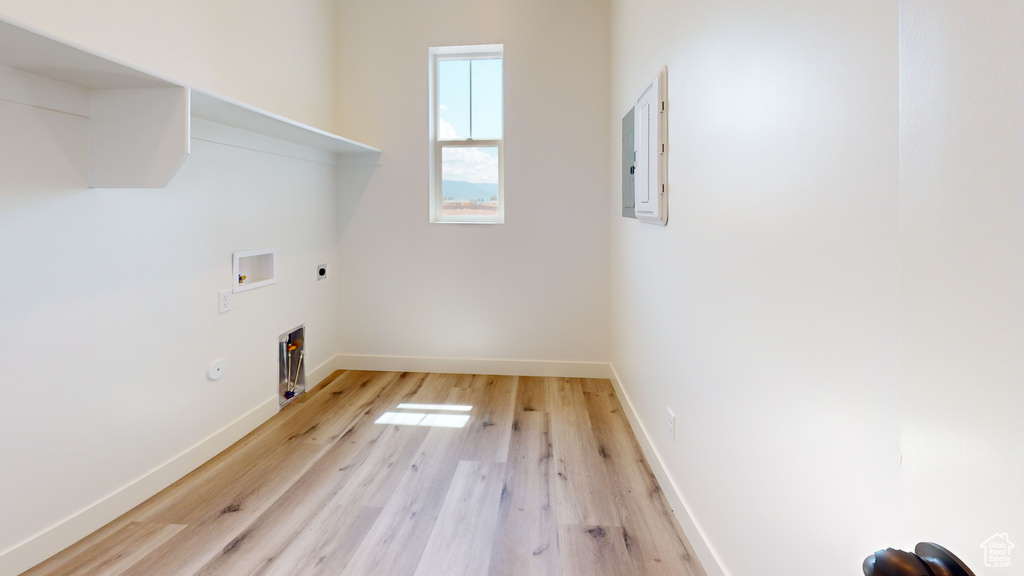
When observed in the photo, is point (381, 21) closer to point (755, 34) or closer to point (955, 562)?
point (755, 34)

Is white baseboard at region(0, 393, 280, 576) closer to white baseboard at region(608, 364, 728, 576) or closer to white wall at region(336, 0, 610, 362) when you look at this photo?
white wall at region(336, 0, 610, 362)

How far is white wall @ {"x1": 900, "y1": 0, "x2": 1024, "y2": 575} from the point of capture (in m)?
0.32

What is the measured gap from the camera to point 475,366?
3.71 meters

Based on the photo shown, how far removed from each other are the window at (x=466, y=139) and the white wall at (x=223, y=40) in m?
0.79

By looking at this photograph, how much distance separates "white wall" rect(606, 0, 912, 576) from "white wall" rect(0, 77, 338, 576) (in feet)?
6.79

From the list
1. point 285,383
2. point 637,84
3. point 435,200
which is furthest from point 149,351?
point 637,84

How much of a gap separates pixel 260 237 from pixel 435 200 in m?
1.33

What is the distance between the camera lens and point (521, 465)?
2.32 meters

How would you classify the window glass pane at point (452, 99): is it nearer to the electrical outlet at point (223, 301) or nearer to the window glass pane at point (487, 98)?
the window glass pane at point (487, 98)

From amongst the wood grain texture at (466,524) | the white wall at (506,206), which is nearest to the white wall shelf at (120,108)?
the wood grain texture at (466,524)

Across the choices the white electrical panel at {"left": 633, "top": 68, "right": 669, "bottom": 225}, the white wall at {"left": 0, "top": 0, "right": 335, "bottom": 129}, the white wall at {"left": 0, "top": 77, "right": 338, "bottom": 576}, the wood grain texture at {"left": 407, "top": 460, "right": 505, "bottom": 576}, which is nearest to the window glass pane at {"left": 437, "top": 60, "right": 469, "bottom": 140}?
the white wall at {"left": 0, "top": 0, "right": 335, "bottom": 129}

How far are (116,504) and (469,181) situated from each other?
8.94ft

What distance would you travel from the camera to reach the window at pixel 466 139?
3664 millimetres

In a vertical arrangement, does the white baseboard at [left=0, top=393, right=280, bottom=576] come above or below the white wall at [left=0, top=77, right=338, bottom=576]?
below
